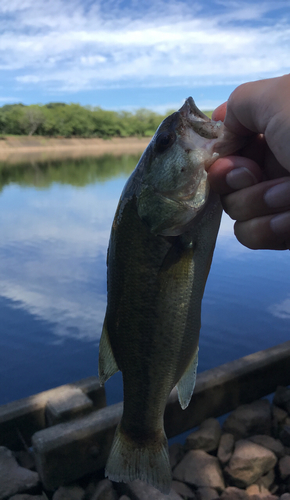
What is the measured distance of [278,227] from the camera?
1856 millimetres

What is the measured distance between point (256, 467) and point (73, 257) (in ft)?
30.4

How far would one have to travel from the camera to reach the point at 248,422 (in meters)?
4.20

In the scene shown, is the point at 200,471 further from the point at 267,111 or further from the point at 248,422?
the point at 267,111

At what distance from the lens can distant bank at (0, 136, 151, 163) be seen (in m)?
72.2

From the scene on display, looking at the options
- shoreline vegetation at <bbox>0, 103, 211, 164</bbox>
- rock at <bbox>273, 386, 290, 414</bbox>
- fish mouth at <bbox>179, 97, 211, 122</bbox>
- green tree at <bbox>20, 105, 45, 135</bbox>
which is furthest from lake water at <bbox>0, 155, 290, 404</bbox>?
green tree at <bbox>20, 105, 45, 135</bbox>

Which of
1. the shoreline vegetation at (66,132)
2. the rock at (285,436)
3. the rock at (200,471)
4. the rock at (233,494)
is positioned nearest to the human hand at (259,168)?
the rock at (233,494)

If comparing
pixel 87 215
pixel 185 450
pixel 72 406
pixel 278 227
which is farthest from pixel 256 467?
pixel 87 215

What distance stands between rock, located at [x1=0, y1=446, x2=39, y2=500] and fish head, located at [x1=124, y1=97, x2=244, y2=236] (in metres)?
2.72

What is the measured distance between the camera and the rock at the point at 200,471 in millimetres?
3598

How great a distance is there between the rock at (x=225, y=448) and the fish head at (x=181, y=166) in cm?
286

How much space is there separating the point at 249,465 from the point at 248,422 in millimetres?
577

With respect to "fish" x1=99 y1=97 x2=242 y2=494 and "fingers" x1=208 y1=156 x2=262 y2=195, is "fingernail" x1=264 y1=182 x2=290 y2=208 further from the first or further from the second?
"fish" x1=99 y1=97 x2=242 y2=494

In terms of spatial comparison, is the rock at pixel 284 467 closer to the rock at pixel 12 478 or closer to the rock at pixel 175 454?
the rock at pixel 175 454

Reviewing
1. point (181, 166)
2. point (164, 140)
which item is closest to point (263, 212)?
point (181, 166)
